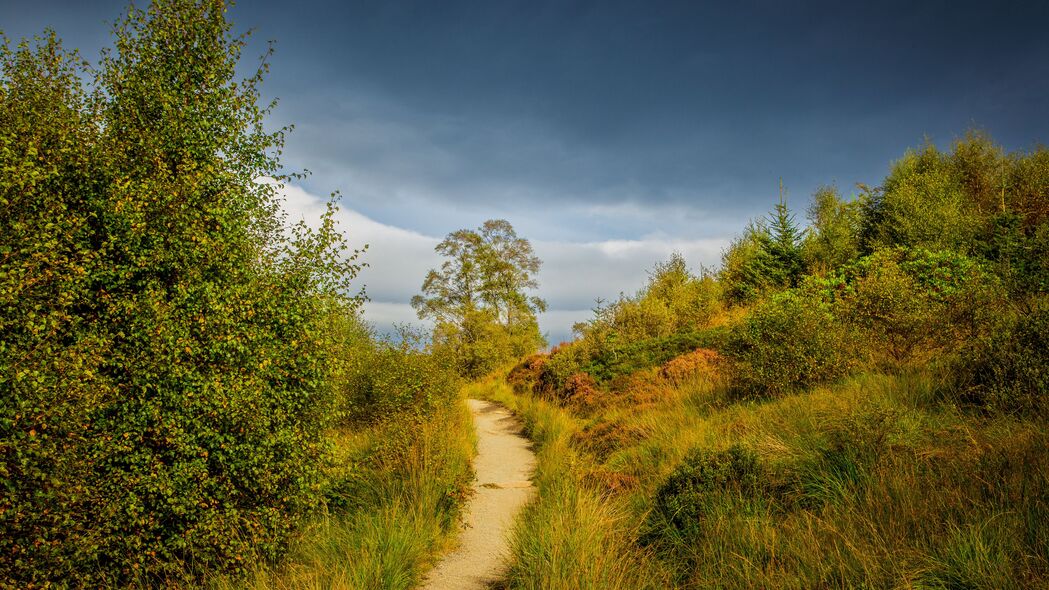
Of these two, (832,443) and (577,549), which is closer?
(577,549)

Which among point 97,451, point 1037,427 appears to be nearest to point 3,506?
point 97,451

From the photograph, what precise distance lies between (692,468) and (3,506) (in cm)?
701

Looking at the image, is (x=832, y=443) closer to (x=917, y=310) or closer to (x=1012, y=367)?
(x=1012, y=367)

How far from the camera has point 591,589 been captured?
4.15 m

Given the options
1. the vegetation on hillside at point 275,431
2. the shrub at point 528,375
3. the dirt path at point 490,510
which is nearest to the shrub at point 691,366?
the vegetation on hillside at point 275,431

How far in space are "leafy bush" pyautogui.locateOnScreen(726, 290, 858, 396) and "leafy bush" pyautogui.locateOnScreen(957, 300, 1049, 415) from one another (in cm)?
190

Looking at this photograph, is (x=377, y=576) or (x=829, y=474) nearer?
(x=377, y=576)

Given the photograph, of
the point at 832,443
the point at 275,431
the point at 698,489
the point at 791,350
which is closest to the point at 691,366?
the point at 791,350

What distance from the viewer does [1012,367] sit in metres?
6.04

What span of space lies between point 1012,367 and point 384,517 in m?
8.81

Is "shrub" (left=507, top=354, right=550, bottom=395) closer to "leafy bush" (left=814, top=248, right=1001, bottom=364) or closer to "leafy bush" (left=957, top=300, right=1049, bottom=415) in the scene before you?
"leafy bush" (left=814, top=248, right=1001, bottom=364)

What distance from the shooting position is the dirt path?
18.3 feet

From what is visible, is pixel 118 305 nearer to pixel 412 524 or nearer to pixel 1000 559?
pixel 412 524

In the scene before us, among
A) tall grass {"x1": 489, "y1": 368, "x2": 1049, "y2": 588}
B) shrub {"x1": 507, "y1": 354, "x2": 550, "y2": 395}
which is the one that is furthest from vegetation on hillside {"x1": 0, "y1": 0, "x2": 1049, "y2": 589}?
shrub {"x1": 507, "y1": 354, "x2": 550, "y2": 395}
